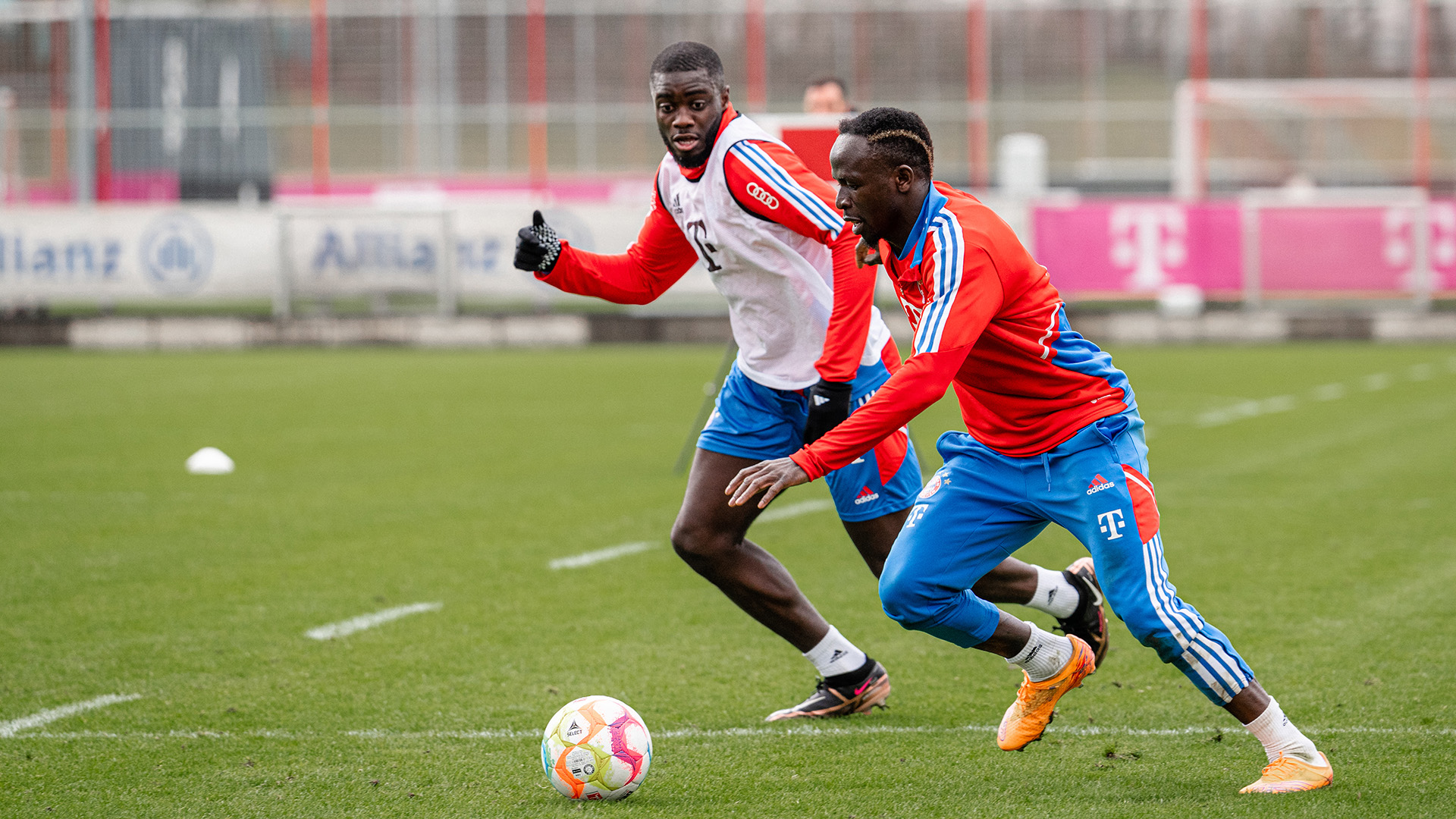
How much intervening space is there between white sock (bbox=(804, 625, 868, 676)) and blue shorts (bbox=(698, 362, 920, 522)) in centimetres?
41

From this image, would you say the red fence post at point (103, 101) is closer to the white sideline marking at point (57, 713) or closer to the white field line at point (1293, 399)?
the white field line at point (1293, 399)

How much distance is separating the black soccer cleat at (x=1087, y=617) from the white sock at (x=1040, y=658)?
0.44 meters

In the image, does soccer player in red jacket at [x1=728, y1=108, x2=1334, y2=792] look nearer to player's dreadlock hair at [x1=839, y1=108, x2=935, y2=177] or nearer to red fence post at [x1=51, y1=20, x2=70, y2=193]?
player's dreadlock hair at [x1=839, y1=108, x2=935, y2=177]

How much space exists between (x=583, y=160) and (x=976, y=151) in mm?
8360

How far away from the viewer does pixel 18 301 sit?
2220cm

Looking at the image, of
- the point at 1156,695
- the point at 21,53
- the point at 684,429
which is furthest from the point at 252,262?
the point at 1156,695

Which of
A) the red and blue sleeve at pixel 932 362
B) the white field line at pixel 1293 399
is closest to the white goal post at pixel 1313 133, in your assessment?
the white field line at pixel 1293 399

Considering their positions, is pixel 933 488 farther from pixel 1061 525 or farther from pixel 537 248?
pixel 537 248

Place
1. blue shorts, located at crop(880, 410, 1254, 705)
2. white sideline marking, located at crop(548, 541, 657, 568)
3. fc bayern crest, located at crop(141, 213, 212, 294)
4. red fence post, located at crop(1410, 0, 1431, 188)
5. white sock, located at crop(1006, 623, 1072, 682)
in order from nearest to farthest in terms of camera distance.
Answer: blue shorts, located at crop(880, 410, 1254, 705)
white sock, located at crop(1006, 623, 1072, 682)
white sideline marking, located at crop(548, 541, 657, 568)
fc bayern crest, located at crop(141, 213, 212, 294)
red fence post, located at crop(1410, 0, 1431, 188)

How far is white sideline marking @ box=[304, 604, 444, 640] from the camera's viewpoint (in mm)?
6309

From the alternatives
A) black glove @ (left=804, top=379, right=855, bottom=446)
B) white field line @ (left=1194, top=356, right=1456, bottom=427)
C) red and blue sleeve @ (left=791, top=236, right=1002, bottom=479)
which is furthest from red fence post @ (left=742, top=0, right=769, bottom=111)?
red and blue sleeve @ (left=791, top=236, right=1002, bottom=479)

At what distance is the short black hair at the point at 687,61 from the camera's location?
205 inches

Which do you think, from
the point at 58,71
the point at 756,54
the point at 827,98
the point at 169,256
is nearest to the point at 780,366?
the point at 827,98

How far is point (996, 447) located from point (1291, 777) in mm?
1164
